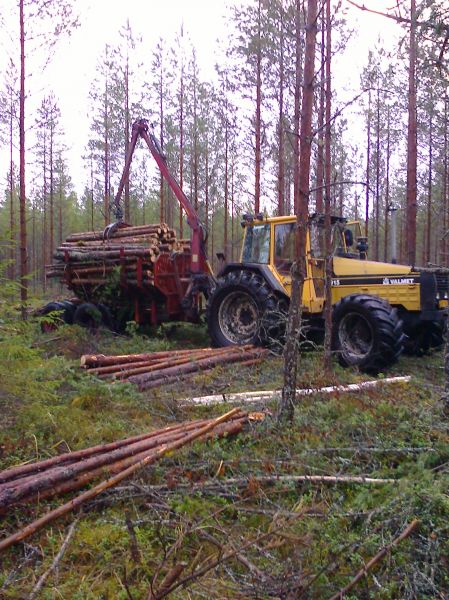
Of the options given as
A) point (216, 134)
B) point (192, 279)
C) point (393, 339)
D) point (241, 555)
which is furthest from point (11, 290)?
point (216, 134)

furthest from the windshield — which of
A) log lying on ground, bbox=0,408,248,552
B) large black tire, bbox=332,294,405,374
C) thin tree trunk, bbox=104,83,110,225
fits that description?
thin tree trunk, bbox=104,83,110,225

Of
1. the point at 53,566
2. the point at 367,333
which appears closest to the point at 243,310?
the point at 367,333

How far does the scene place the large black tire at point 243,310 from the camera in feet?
32.6

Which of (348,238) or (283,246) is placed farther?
(348,238)

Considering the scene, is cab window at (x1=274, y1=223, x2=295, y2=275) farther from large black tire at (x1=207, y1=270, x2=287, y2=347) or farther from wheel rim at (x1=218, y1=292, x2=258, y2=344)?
wheel rim at (x1=218, y1=292, x2=258, y2=344)

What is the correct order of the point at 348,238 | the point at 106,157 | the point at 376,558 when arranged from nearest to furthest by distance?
1. the point at 376,558
2. the point at 348,238
3. the point at 106,157

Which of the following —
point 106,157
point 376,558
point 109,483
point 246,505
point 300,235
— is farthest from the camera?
point 106,157

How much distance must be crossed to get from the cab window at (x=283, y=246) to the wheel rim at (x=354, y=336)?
1.77m

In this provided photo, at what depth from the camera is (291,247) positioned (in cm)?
1023

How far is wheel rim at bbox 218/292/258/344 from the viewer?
10602mm

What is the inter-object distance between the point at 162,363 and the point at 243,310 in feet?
8.49

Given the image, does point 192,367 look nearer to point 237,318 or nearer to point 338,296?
point 237,318

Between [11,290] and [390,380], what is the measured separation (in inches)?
199

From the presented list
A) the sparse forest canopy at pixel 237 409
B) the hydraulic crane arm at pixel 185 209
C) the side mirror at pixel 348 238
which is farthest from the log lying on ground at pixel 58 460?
the hydraulic crane arm at pixel 185 209
